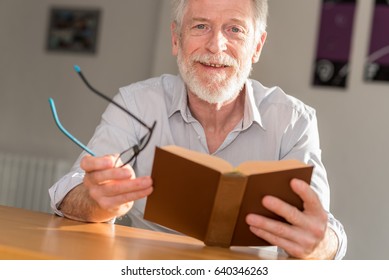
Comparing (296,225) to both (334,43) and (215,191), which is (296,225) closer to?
(215,191)

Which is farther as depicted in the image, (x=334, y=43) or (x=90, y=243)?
(x=334, y=43)

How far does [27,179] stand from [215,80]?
11.8 ft

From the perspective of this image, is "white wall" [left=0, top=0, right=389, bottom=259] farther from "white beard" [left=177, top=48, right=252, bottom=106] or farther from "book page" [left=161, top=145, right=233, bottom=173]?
"book page" [left=161, top=145, right=233, bottom=173]

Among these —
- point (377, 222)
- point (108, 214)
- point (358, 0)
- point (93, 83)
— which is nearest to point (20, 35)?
point (93, 83)

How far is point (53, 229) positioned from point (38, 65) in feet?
13.7

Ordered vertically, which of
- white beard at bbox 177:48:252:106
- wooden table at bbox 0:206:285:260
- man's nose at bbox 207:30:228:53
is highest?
man's nose at bbox 207:30:228:53

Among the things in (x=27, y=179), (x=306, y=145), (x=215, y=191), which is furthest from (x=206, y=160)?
(x=27, y=179)

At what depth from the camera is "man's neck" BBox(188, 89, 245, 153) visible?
1.92 metres

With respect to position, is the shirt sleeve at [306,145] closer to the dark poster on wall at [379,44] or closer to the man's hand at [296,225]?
the man's hand at [296,225]

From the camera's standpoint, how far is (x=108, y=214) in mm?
1460

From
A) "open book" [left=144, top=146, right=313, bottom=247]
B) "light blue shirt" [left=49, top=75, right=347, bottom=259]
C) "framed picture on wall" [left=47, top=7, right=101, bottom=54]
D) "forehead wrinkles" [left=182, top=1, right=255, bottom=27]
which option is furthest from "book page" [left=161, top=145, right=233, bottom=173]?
"framed picture on wall" [left=47, top=7, right=101, bottom=54]

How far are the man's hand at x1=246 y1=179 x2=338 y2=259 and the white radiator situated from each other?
3970 mm

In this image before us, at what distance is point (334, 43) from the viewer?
422 centimetres
